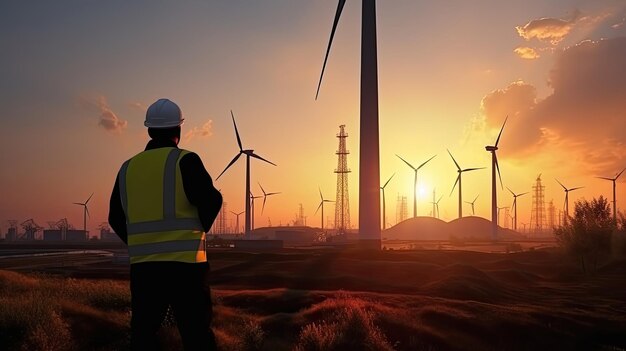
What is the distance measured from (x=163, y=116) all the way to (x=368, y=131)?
174ft

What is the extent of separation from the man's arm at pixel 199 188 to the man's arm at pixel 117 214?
34.6 inches

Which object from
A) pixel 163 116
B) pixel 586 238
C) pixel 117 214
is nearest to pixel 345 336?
pixel 117 214

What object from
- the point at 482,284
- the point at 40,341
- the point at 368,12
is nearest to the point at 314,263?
the point at 482,284

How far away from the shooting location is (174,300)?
17.4 ft

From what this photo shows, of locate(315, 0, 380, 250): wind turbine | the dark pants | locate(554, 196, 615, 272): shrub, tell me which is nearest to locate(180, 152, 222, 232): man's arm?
the dark pants

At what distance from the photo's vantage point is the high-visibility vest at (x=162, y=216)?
17.5 feet

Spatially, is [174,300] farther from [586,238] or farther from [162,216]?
[586,238]

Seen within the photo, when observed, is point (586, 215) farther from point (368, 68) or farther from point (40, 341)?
point (40, 341)

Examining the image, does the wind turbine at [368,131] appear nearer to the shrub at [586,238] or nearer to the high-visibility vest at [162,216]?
the shrub at [586,238]

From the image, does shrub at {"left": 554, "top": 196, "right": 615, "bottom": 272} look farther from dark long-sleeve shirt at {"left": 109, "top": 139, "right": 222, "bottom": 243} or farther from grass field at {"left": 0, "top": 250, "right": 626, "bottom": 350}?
dark long-sleeve shirt at {"left": 109, "top": 139, "right": 222, "bottom": 243}

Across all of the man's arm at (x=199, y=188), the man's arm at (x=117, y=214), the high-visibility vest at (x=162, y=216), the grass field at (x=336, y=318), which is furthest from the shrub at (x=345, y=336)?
the man's arm at (x=199, y=188)

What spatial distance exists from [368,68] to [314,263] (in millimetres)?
19408

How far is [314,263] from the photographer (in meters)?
57.7

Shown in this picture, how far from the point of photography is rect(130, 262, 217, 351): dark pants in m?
5.27
